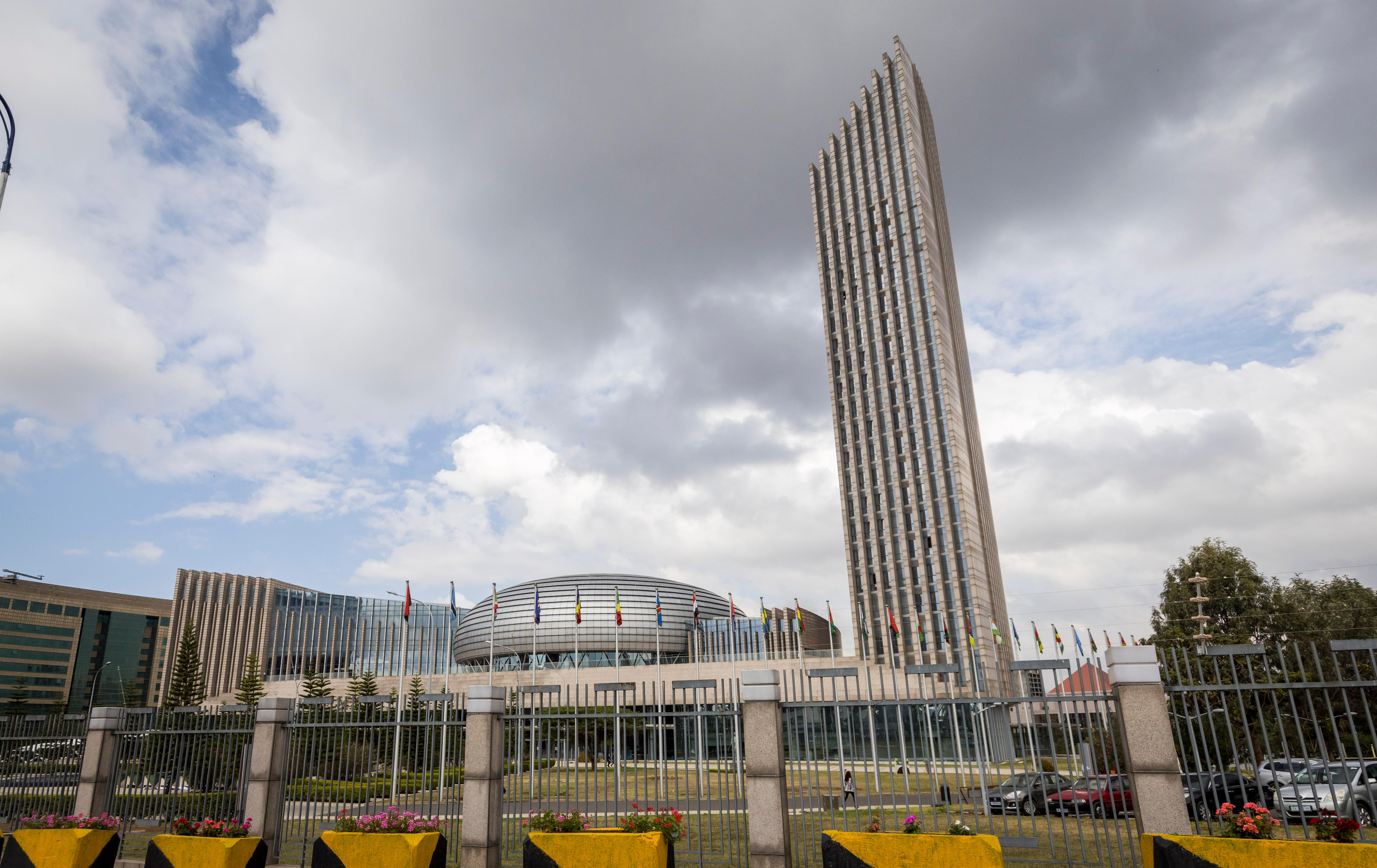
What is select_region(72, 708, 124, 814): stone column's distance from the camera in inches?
712

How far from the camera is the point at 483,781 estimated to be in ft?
48.0

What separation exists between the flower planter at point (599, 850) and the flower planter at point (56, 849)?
8262mm

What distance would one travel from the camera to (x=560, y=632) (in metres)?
105

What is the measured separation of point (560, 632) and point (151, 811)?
84717 mm

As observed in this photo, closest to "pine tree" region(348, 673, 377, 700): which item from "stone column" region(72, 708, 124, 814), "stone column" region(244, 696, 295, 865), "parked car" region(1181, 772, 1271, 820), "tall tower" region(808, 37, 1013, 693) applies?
"tall tower" region(808, 37, 1013, 693)

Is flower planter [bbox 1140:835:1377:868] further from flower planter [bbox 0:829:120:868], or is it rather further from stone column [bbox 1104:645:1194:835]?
flower planter [bbox 0:829:120:868]

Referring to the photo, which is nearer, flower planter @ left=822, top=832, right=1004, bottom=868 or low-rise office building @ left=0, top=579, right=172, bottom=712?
flower planter @ left=822, top=832, right=1004, bottom=868

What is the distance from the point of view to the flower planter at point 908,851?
9469 mm

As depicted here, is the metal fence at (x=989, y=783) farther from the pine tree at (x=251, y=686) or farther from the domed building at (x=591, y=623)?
the domed building at (x=591, y=623)

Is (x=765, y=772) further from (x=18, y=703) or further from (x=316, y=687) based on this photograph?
(x=18, y=703)

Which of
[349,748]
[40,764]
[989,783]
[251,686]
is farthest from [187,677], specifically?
[989,783]

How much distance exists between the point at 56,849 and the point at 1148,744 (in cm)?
1773

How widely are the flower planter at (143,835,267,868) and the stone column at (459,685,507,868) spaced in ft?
11.3

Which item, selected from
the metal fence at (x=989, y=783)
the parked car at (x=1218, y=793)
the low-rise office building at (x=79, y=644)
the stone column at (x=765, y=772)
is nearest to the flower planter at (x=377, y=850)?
the stone column at (x=765, y=772)
